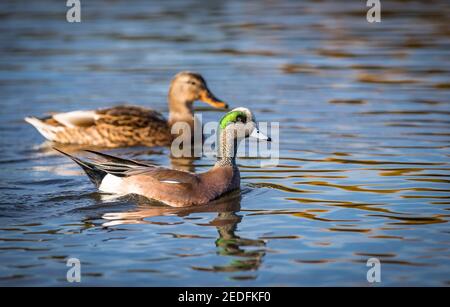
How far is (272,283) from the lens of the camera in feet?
20.8

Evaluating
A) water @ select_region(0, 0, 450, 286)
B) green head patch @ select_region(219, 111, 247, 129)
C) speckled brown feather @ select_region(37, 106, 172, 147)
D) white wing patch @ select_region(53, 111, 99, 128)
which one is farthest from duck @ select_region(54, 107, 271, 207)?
white wing patch @ select_region(53, 111, 99, 128)

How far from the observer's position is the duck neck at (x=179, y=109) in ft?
40.9

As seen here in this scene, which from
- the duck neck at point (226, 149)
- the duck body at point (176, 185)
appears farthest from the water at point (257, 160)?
the duck neck at point (226, 149)

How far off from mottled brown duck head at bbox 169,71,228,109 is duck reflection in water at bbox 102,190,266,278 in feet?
11.9

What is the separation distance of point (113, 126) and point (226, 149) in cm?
315

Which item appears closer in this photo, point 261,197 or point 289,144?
point 261,197

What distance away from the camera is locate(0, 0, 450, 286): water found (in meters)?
6.85

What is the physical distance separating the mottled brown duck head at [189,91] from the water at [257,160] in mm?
764

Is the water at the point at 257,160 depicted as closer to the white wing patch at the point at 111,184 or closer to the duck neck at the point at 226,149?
the white wing patch at the point at 111,184

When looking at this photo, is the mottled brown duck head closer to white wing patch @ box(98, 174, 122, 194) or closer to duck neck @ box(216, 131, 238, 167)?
duck neck @ box(216, 131, 238, 167)

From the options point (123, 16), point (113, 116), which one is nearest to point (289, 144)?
point (113, 116)

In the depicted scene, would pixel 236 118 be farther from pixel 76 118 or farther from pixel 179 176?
pixel 76 118

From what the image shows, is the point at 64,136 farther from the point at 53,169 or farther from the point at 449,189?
the point at 449,189
